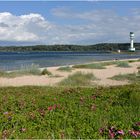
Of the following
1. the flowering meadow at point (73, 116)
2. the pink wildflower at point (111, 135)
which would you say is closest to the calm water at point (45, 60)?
the flowering meadow at point (73, 116)

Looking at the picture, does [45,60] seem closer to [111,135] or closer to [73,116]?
[73,116]

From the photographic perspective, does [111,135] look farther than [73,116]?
No

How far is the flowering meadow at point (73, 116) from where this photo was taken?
623 centimetres

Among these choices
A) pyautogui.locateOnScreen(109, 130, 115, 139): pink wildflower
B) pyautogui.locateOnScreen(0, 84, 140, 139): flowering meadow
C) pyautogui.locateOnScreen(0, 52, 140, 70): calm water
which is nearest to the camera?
pyautogui.locateOnScreen(109, 130, 115, 139): pink wildflower

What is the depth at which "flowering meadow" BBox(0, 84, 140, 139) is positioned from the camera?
6230mm

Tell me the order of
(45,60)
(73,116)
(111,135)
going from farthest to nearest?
(45,60) < (73,116) < (111,135)

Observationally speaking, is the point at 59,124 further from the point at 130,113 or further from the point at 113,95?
the point at 113,95

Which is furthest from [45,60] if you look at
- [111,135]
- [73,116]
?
[111,135]

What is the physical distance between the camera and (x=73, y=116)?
7.51 m

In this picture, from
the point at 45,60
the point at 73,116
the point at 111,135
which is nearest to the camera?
the point at 111,135

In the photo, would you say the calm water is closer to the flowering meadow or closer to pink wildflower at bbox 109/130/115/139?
the flowering meadow

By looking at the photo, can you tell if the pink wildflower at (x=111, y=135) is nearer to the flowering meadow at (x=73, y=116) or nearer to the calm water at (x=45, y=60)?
the flowering meadow at (x=73, y=116)

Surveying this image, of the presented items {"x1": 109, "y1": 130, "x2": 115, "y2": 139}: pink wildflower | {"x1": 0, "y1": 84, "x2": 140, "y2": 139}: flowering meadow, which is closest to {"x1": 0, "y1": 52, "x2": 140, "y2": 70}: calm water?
{"x1": 0, "y1": 84, "x2": 140, "y2": 139}: flowering meadow

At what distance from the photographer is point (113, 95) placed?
1000cm
